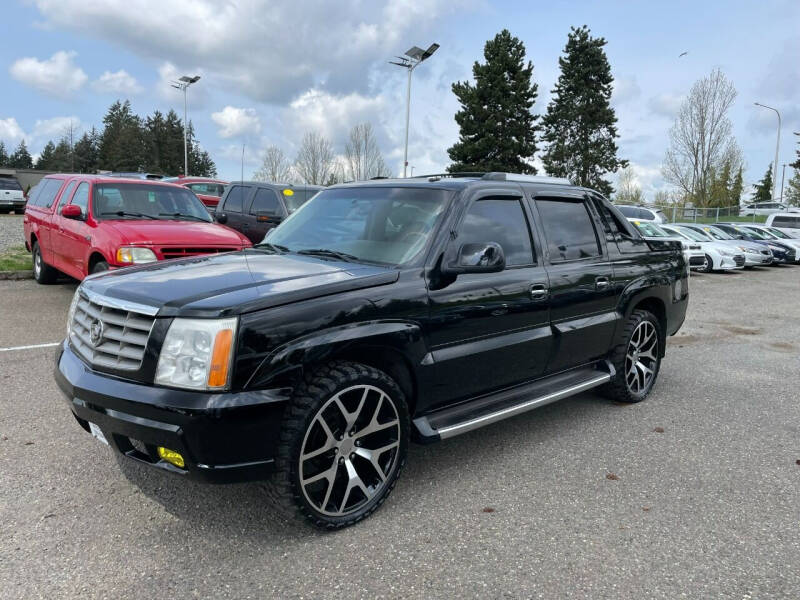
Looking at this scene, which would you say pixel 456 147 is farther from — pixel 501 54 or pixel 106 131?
pixel 106 131

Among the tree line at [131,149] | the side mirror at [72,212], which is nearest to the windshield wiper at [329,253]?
the side mirror at [72,212]

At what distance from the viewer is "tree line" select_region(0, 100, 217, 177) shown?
73.9 m

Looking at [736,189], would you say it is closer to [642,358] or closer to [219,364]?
[642,358]

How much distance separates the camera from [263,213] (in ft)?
36.5

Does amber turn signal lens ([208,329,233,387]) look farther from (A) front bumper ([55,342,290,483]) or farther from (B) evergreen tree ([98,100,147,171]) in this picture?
(B) evergreen tree ([98,100,147,171])

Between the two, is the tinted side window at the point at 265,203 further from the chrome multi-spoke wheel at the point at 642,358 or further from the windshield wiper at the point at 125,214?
the chrome multi-spoke wheel at the point at 642,358

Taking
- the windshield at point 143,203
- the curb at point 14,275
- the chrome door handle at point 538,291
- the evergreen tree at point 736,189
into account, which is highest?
the evergreen tree at point 736,189

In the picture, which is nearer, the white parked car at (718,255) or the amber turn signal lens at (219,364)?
the amber turn signal lens at (219,364)

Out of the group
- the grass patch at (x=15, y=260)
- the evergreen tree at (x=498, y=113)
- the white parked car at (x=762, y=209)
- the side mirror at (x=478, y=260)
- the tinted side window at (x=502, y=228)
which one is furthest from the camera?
the white parked car at (x=762, y=209)

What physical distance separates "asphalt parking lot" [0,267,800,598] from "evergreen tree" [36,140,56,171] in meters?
106

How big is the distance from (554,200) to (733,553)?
251cm

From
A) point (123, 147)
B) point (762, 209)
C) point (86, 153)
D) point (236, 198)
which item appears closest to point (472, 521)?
point (236, 198)

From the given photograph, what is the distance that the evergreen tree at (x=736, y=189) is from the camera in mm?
54438

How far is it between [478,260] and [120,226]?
5498 millimetres
